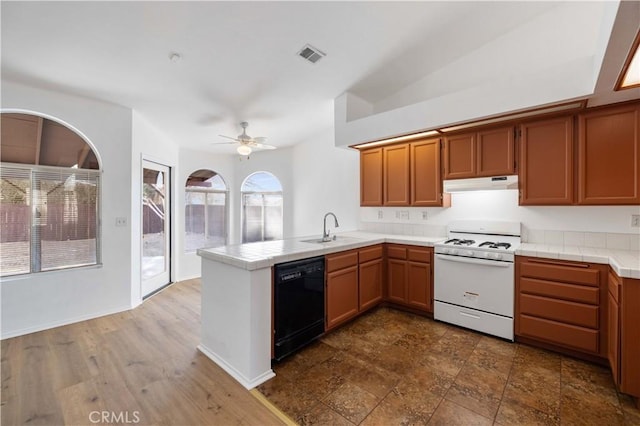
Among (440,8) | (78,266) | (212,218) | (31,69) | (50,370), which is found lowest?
(50,370)

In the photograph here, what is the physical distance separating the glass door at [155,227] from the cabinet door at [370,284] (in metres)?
3.33

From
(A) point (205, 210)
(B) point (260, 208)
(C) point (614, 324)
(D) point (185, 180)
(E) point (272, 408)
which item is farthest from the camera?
(B) point (260, 208)

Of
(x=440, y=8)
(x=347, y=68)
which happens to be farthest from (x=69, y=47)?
(x=440, y=8)

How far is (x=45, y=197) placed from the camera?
124 inches

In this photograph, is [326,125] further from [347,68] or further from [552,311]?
[552,311]

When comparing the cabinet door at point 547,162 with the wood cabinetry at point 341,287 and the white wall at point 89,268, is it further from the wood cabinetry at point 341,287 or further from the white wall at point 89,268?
the white wall at point 89,268

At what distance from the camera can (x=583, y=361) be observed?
7.91 ft

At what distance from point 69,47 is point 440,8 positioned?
134 inches

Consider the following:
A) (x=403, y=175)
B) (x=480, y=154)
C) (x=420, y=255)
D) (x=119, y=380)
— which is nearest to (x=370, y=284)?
(x=420, y=255)

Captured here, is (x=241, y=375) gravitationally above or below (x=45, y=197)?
below

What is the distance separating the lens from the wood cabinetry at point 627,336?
186 centimetres

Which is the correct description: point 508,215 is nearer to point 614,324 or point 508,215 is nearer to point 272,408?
point 614,324

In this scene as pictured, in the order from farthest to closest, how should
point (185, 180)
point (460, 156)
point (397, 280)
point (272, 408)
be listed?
point (185, 180), point (397, 280), point (460, 156), point (272, 408)

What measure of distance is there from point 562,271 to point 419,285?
4.52 ft
